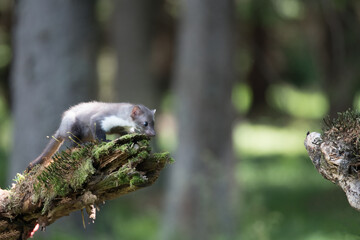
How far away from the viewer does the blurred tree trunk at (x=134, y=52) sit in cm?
1530

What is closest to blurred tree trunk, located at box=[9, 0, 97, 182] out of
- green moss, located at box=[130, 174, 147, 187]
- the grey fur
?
the grey fur

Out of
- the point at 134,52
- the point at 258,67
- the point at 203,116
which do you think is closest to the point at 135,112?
the point at 203,116

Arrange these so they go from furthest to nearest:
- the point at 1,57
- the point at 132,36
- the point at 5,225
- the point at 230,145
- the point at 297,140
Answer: the point at 1,57 < the point at 297,140 < the point at 132,36 < the point at 230,145 < the point at 5,225

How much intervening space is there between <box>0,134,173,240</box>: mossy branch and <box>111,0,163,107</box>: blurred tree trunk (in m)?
12.1

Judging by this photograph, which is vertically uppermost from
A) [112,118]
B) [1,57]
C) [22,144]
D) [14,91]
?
[1,57]

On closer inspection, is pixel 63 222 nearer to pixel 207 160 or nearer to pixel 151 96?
pixel 207 160

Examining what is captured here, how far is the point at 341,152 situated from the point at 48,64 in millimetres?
7255

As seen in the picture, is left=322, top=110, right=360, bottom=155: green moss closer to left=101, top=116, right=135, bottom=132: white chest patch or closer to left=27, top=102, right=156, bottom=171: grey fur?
left=27, top=102, right=156, bottom=171: grey fur

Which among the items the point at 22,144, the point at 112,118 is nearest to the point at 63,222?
the point at 22,144

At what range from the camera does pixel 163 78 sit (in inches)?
1064

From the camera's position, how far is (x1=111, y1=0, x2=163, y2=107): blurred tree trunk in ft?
50.2

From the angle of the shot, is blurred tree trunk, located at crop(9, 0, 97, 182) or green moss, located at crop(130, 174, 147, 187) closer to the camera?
green moss, located at crop(130, 174, 147, 187)

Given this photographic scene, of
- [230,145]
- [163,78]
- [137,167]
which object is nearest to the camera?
[137,167]

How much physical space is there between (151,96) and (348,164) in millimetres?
13222
